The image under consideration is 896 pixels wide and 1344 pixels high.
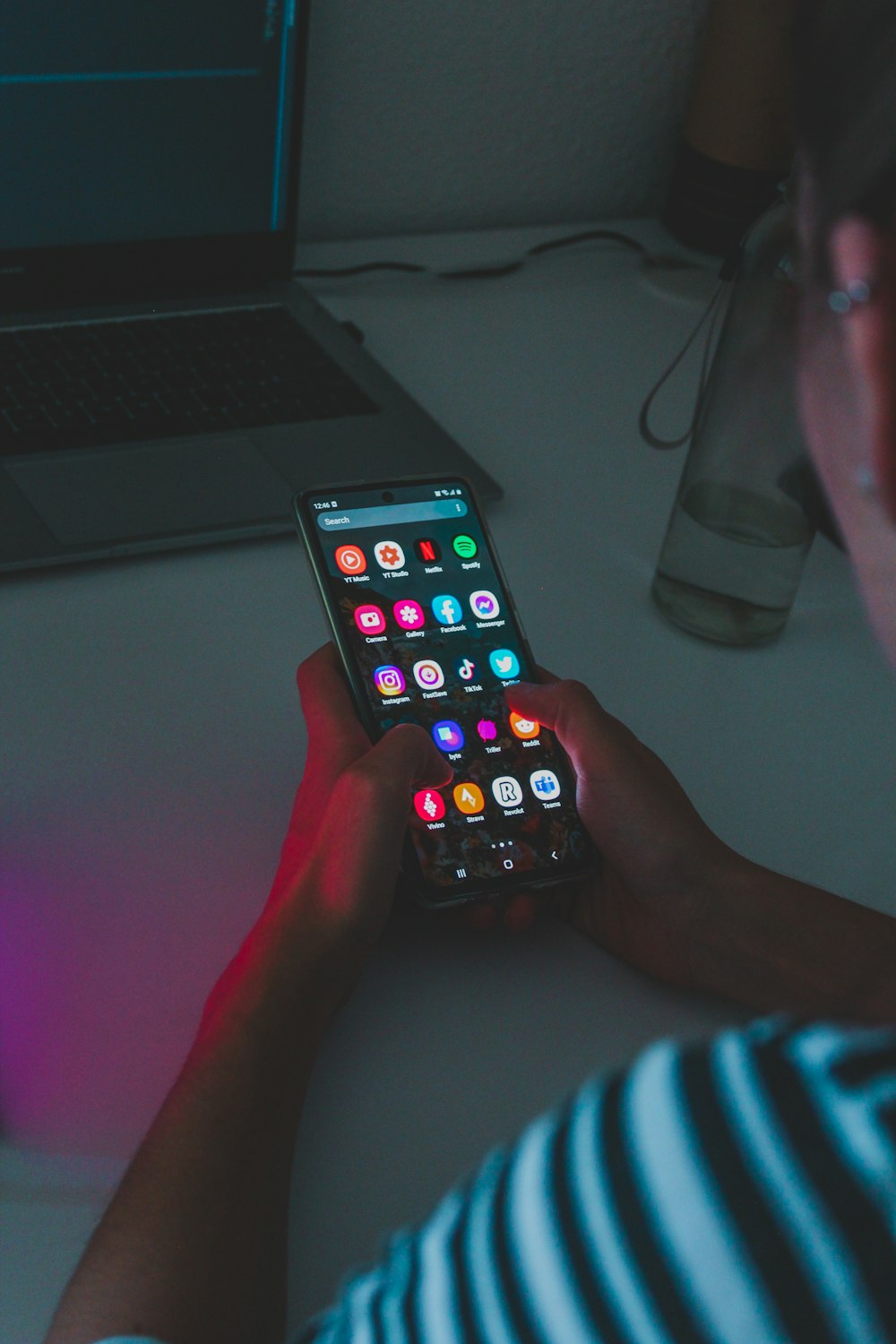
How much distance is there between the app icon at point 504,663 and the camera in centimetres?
62

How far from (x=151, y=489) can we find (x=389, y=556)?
0.19 metres

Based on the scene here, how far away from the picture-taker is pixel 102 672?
2.12 feet

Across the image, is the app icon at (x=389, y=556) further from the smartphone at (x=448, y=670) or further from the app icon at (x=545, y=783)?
the app icon at (x=545, y=783)

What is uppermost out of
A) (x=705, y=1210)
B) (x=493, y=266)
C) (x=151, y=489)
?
(x=493, y=266)

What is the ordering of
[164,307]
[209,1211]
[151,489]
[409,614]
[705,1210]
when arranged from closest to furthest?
[705,1210]
[209,1211]
[409,614]
[151,489]
[164,307]

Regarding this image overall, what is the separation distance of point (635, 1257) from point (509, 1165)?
0.05 meters

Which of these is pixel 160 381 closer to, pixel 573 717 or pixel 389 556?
pixel 389 556

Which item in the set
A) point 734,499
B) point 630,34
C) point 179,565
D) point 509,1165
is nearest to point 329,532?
point 179,565

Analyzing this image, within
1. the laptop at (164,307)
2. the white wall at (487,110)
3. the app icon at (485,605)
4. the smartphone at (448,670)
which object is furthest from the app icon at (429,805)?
the white wall at (487,110)

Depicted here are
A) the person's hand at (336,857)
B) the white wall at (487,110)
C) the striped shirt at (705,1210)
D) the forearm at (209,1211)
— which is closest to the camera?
the striped shirt at (705,1210)

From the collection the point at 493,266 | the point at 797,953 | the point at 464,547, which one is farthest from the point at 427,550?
the point at 493,266

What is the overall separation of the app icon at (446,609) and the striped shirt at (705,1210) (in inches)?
13.5

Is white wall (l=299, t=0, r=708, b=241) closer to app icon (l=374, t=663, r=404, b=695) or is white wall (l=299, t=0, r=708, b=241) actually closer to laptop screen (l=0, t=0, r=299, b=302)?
laptop screen (l=0, t=0, r=299, b=302)

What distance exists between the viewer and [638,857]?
0.56 meters
